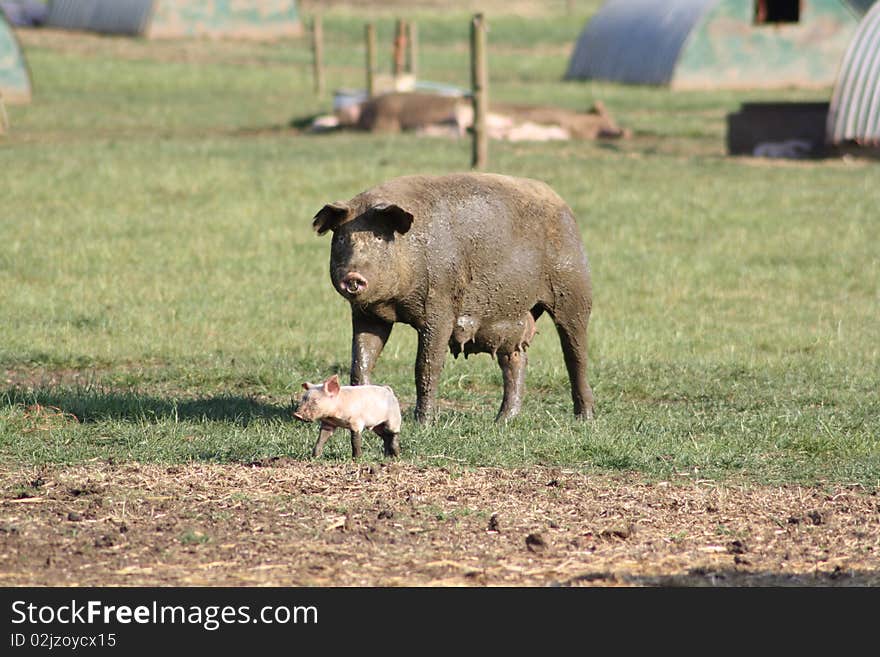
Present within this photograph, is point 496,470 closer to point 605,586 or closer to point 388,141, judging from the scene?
point 605,586

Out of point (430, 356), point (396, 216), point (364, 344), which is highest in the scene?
point (396, 216)

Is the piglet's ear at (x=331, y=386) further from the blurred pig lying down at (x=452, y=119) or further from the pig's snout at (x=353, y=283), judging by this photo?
the blurred pig lying down at (x=452, y=119)

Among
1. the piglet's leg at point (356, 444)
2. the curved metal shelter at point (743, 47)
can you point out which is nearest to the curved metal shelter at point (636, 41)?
the curved metal shelter at point (743, 47)

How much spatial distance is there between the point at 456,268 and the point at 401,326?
5.67 m

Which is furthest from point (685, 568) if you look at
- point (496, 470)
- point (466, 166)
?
point (466, 166)

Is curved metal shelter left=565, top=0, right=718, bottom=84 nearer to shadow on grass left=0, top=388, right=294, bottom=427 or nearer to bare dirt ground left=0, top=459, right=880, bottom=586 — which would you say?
shadow on grass left=0, top=388, right=294, bottom=427

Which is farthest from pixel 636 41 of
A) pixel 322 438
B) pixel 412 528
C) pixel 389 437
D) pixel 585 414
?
pixel 412 528

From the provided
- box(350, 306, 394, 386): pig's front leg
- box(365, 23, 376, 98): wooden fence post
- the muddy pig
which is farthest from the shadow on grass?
box(365, 23, 376, 98): wooden fence post

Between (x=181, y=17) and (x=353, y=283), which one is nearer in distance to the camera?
(x=353, y=283)

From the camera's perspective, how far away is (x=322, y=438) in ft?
27.6

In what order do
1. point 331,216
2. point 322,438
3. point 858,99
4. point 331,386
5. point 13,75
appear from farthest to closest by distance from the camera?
1. point 13,75
2. point 858,99
3. point 331,216
4. point 322,438
5. point 331,386

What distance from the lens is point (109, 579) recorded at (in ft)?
21.3

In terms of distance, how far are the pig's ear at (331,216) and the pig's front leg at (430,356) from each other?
3.07 ft

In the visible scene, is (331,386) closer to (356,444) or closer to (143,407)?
(356,444)
